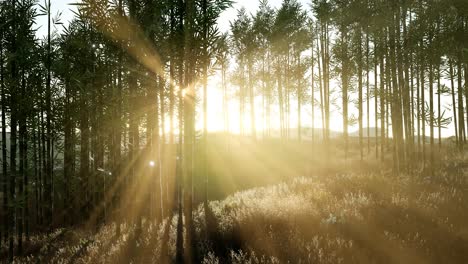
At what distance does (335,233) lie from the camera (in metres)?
5.97

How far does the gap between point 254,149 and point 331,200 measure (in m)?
19.8

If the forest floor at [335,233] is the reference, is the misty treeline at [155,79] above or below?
above

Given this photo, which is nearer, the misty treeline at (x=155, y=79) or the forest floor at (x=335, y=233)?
the forest floor at (x=335, y=233)

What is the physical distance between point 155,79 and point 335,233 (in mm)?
7903

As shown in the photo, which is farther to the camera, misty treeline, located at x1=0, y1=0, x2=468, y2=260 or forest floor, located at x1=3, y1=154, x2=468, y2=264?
misty treeline, located at x1=0, y1=0, x2=468, y2=260

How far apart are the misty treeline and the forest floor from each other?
1.00m

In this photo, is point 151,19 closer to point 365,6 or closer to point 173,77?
point 173,77

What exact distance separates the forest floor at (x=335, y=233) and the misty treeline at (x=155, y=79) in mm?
996

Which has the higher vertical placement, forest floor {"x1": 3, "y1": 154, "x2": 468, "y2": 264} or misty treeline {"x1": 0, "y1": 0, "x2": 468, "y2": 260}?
misty treeline {"x1": 0, "y1": 0, "x2": 468, "y2": 260}

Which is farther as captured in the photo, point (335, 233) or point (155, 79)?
point (155, 79)

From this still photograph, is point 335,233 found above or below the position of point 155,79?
below

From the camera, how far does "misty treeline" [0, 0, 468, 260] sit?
9.72 metres

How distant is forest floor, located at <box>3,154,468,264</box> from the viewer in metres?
5.04

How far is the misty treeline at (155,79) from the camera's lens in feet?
31.9
